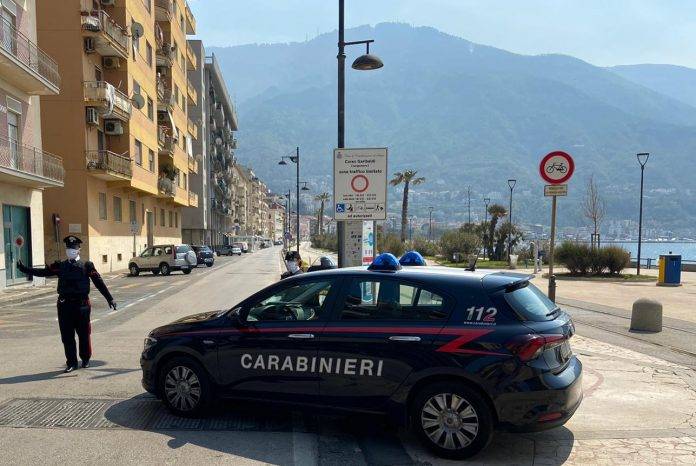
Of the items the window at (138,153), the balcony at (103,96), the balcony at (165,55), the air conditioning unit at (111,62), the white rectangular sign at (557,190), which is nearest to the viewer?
the white rectangular sign at (557,190)

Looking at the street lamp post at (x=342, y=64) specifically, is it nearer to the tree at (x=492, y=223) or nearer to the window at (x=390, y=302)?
the window at (x=390, y=302)

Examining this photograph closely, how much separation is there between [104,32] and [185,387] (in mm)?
28248

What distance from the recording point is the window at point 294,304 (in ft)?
15.6

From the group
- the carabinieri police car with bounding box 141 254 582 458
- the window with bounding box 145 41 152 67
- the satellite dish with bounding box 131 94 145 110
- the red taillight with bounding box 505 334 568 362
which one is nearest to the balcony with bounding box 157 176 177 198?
the satellite dish with bounding box 131 94 145 110

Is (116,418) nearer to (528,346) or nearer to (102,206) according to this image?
(528,346)

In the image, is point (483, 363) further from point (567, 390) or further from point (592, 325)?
point (592, 325)

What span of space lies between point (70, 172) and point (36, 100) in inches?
239

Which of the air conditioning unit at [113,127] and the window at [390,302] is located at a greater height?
the air conditioning unit at [113,127]

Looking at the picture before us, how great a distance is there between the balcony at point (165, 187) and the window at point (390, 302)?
1507 inches

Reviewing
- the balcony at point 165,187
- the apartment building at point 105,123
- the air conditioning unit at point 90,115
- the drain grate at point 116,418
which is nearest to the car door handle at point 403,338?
the drain grate at point 116,418

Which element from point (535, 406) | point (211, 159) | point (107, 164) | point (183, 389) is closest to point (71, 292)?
point (183, 389)

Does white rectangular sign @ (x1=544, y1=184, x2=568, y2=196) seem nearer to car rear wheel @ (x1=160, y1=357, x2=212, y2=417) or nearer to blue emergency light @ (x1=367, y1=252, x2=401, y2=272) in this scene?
blue emergency light @ (x1=367, y1=252, x2=401, y2=272)

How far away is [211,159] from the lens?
74.9m

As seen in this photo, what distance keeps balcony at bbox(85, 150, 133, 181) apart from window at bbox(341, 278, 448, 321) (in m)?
27.1
